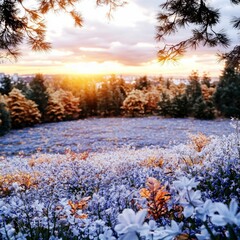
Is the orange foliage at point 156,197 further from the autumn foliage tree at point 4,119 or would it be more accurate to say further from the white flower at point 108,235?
the autumn foliage tree at point 4,119

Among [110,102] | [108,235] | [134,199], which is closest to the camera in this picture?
[108,235]

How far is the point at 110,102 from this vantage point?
37.5m

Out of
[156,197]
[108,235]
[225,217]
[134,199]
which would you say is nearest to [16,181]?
[134,199]

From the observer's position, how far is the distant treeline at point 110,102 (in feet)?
99.1

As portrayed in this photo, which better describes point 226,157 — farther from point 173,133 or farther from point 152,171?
point 173,133

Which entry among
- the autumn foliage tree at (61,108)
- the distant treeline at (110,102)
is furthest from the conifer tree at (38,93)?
the autumn foliage tree at (61,108)

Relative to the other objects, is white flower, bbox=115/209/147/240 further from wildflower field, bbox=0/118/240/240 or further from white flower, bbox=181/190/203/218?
white flower, bbox=181/190/203/218

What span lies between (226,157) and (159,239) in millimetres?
3363

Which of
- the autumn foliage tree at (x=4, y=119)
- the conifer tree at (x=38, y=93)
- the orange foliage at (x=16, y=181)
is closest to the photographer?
the orange foliage at (x=16, y=181)

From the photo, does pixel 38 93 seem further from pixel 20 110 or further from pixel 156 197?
pixel 156 197

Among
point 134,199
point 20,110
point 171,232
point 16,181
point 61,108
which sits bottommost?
point 61,108

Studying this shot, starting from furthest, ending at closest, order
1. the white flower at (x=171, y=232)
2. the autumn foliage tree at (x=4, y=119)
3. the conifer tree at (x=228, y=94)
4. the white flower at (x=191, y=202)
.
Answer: the conifer tree at (x=228, y=94) < the autumn foliage tree at (x=4, y=119) < the white flower at (x=191, y=202) < the white flower at (x=171, y=232)

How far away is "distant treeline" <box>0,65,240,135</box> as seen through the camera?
1189 inches

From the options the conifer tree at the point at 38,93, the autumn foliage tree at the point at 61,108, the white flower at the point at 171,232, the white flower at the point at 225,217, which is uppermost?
the white flower at the point at 225,217
